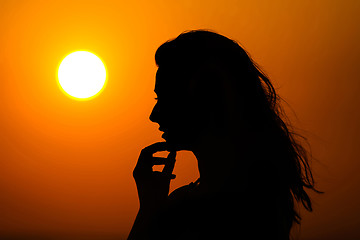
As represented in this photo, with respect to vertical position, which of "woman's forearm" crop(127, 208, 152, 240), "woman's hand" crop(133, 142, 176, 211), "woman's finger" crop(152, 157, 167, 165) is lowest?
"woman's forearm" crop(127, 208, 152, 240)

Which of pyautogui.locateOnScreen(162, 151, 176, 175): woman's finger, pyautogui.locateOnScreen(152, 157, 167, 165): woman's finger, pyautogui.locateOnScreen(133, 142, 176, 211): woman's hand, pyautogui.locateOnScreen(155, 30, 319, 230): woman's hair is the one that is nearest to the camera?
pyautogui.locateOnScreen(155, 30, 319, 230): woman's hair

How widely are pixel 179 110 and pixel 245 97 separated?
0.17 metres

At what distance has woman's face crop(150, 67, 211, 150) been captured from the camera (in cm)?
103

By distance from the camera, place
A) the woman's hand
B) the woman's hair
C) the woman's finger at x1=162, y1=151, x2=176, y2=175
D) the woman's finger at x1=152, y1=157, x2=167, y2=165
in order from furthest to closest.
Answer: the woman's finger at x1=152, y1=157, x2=167, y2=165 < the woman's finger at x1=162, y1=151, x2=176, y2=175 < the woman's hand < the woman's hair

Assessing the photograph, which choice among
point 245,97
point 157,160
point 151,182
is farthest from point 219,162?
point 157,160

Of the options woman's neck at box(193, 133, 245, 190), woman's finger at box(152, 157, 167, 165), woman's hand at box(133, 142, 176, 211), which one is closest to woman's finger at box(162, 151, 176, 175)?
woman's hand at box(133, 142, 176, 211)

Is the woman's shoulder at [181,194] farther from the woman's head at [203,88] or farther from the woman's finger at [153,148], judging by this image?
the woman's finger at [153,148]

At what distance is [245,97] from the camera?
3.42 ft

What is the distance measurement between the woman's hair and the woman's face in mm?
23

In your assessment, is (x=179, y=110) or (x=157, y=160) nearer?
(x=179, y=110)

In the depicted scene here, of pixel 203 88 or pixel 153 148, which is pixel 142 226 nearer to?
pixel 203 88

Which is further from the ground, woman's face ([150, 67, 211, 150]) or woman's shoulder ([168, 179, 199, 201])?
woman's face ([150, 67, 211, 150])

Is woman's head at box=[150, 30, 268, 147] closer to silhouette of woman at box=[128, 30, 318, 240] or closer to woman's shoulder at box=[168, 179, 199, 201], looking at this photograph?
silhouette of woman at box=[128, 30, 318, 240]

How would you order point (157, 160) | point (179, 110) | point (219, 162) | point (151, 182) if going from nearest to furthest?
1. point (219, 162)
2. point (179, 110)
3. point (151, 182)
4. point (157, 160)
